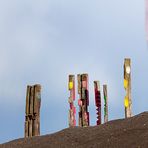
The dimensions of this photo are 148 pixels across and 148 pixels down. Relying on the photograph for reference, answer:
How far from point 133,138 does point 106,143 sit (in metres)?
0.70

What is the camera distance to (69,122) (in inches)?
850

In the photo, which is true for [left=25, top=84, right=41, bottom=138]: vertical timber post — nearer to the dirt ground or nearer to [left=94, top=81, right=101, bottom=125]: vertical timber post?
[left=94, top=81, right=101, bottom=125]: vertical timber post

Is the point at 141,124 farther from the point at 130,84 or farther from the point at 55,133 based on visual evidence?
the point at 130,84

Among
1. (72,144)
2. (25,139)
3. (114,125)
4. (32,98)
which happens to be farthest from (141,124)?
(32,98)

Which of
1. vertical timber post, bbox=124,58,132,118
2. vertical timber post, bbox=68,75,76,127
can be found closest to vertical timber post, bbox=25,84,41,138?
vertical timber post, bbox=68,75,76,127

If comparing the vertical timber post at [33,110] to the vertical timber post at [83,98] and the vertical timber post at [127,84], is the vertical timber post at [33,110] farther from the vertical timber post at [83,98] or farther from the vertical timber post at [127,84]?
the vertical timber post at [127,84]

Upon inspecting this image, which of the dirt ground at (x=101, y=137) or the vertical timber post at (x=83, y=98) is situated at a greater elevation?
the vertical timber post at (x=83, y=98)

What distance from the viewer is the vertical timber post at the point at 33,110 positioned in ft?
66.2

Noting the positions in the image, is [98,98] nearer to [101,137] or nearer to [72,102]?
[72,102]

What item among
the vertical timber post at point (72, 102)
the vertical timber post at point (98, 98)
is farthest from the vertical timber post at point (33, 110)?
the vertical timber post at point (98, 98)

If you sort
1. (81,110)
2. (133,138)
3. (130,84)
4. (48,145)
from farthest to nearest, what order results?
(81,110)
(130,84)
(48,145)
(133,138)

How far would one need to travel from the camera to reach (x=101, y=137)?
14180mm

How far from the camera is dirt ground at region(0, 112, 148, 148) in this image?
1328 cm

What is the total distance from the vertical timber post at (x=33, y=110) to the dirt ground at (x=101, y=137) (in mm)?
3927
